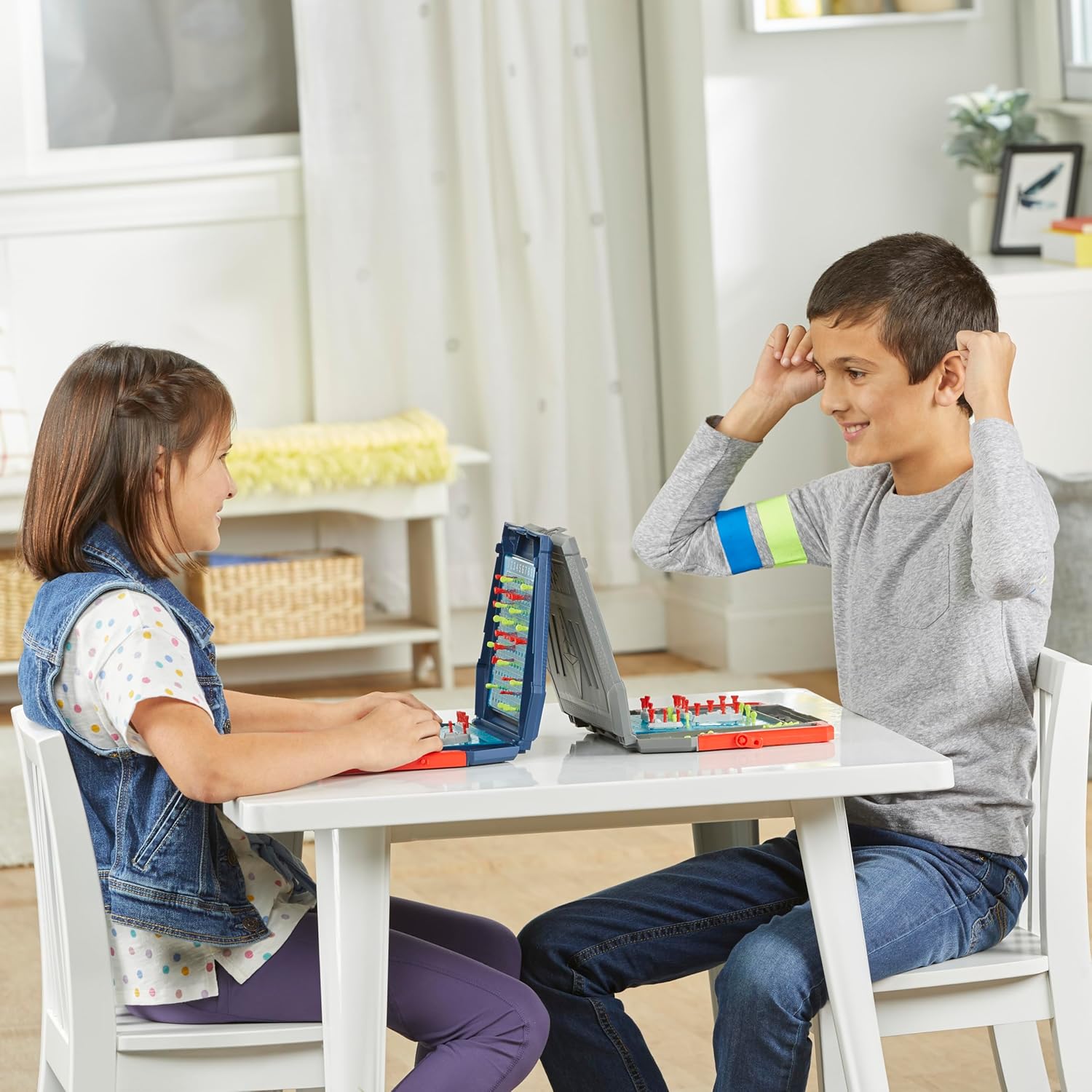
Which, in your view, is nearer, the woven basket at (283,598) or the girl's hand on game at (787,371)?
the girl's hand on game at (787,371)

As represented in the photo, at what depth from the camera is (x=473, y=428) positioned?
4336 millimetres

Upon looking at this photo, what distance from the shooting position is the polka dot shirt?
129cm

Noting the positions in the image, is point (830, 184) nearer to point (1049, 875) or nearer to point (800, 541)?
point (800, 541)

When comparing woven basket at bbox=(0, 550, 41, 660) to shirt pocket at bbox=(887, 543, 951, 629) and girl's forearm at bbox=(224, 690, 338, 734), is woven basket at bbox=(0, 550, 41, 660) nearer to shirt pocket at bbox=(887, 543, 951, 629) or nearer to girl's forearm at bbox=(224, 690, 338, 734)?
girl's forearm at bbox=(224, 690, 338, 734)

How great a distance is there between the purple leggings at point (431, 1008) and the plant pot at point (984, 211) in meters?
2.90

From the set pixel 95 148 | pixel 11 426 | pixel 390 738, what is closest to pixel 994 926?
pixel 390 738

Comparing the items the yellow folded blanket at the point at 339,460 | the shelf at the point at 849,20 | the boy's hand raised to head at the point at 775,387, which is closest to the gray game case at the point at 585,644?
the boy's hand raised to head at the point at 775,387

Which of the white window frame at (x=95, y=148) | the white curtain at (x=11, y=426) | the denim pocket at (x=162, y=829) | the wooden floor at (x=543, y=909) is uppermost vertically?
the white window frame at (x=95, y=148)

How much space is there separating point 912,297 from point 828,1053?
695mm

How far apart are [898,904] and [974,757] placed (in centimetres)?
16

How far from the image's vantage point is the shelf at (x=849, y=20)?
154 inches

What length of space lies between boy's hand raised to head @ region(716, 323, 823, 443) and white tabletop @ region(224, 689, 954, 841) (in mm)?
503

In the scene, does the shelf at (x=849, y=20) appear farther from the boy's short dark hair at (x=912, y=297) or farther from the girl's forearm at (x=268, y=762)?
the girl's forearm at (x=268, y=762)

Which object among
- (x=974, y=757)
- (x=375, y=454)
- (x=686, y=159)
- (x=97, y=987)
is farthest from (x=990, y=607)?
(x=686, y=159)
